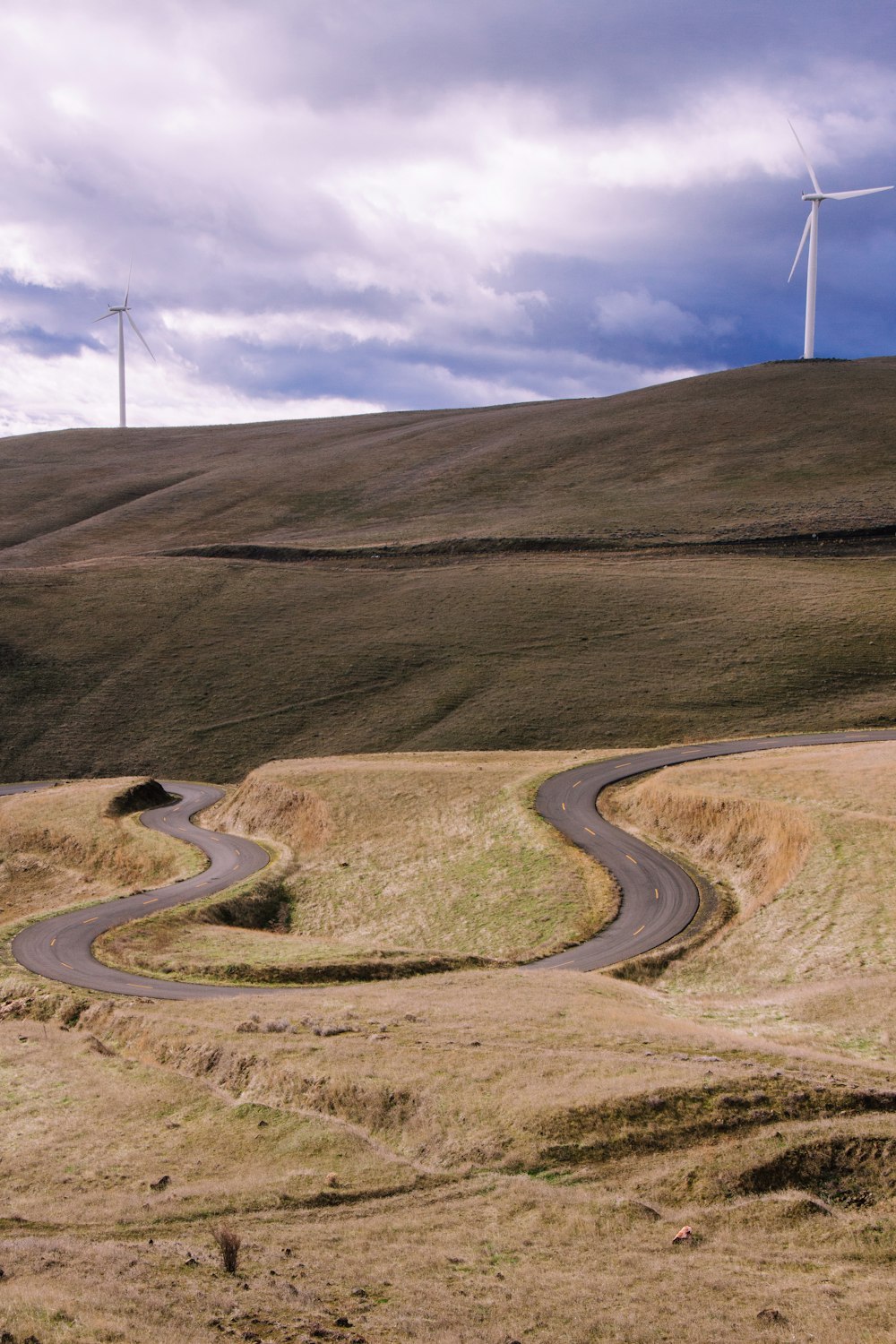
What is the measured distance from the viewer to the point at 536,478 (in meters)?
138

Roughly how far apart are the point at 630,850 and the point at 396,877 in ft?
35.5

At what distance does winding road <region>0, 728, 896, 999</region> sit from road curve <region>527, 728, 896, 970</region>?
0.04 meters

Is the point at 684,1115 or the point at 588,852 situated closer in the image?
the point at 684,1115

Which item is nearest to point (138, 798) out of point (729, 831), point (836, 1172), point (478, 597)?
point (729, 831)

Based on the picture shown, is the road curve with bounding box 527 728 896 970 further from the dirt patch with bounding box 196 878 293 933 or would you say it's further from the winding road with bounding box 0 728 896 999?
the dirt patch with bounding box 196 878 293 933

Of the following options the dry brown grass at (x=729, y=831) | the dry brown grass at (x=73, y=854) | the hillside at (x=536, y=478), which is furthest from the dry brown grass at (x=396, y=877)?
the hillside at (x=536, y=478)

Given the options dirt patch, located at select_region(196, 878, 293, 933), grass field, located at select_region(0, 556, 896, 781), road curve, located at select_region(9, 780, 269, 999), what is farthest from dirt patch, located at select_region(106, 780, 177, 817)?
dirt patch, located at select_region(196, 878, 293, 933)

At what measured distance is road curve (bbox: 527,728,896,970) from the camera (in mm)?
34491

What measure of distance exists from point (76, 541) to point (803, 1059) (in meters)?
132

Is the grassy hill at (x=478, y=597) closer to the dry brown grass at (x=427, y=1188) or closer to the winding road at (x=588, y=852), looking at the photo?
the winding road at (x=588, y=852)

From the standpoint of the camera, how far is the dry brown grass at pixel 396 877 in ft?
114

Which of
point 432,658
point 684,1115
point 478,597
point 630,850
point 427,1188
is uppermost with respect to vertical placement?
point 478,597

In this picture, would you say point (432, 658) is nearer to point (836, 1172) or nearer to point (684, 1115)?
point (684, 1115)

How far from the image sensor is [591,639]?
8662 cm
